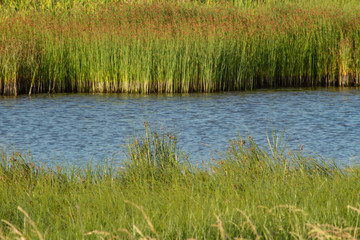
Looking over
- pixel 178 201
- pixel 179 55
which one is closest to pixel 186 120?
pixel 179 55

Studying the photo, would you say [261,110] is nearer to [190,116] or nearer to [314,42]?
[190,116]

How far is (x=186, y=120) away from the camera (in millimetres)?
11859

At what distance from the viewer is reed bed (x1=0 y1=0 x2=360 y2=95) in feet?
50.0

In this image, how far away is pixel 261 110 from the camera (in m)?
12.9

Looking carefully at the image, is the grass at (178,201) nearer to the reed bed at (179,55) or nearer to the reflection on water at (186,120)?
the reflection on water at (186,120)

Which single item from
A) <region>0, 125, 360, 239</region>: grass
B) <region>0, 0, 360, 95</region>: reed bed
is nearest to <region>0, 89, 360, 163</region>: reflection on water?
<region>0, 0, 360, 95</region>: reed bed

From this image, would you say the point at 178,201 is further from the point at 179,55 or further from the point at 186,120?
the point at 179,55

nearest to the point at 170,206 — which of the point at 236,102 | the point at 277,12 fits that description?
the point at 236,102

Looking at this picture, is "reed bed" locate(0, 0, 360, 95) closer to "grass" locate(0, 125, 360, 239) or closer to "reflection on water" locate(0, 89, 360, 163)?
"reflection on water" locate(0, 89, 360, 163)

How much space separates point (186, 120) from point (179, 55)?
12.5ft

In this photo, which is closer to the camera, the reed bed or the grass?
the grass

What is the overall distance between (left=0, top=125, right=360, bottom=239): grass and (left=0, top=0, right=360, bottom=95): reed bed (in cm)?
798

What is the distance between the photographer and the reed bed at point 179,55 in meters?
15.2

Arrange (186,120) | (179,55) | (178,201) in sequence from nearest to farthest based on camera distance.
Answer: (178,201) < (186,120) < (179,55)
